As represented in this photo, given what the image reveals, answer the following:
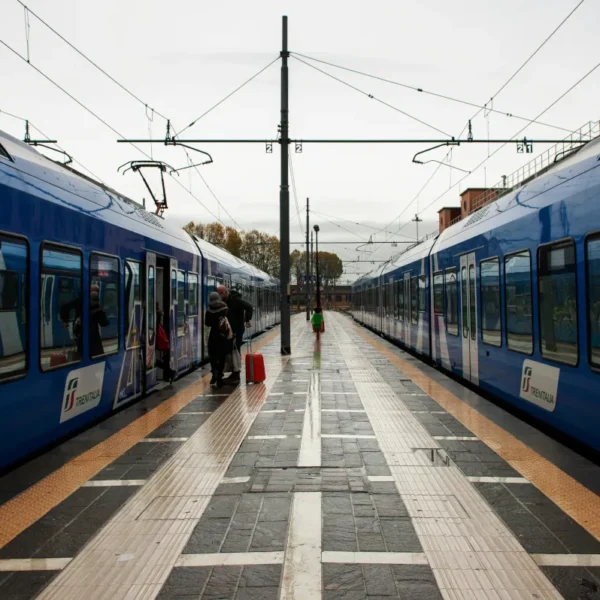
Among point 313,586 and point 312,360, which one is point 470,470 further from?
point 312,360

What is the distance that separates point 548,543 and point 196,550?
2276 millimetres

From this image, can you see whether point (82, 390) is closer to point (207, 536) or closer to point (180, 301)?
point (207, 536)

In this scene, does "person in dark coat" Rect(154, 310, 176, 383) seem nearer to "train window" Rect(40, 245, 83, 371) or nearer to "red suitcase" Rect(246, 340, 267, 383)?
"red suitcase" Rect(246, 340, 267, 383)

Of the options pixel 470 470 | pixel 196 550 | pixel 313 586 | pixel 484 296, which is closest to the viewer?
pixel 313 586

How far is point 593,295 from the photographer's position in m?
6.12

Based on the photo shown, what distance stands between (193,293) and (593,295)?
9.46 meters

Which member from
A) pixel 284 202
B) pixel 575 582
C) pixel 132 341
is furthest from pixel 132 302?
pixel 284 202

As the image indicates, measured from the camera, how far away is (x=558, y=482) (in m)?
5.54

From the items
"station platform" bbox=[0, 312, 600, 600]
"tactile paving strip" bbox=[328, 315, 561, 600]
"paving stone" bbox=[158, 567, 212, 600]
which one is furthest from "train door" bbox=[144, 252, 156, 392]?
"paving stone" bbox=[158, 567, 212, 600]

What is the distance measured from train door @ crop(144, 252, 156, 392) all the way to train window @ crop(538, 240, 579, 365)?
19.1 ft

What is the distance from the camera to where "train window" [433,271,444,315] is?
555 inches

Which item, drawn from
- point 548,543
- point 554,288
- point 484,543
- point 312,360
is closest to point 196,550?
point 484,543

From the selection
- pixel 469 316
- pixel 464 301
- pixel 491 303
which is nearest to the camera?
pixel 491 303

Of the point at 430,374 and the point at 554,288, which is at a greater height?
the point at 554,288
